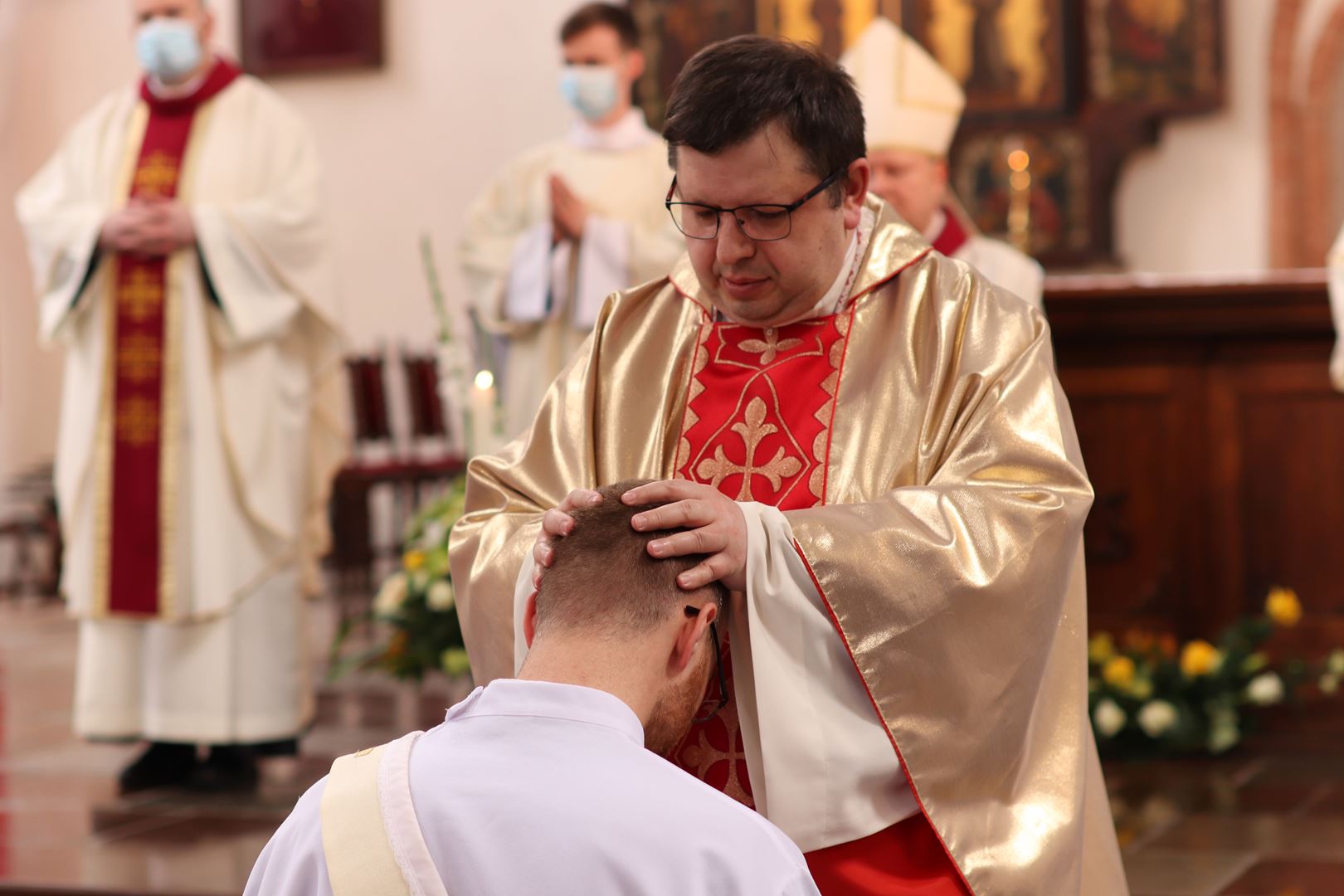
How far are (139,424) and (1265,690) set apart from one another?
3330 mm

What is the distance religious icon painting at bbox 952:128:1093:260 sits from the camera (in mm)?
8930

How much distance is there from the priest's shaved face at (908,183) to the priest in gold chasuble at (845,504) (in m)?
1.66

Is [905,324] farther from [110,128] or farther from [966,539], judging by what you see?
[110,128]

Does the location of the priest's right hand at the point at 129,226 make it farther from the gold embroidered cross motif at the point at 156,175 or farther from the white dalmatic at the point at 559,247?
the white dalmatic at the point at 559,247

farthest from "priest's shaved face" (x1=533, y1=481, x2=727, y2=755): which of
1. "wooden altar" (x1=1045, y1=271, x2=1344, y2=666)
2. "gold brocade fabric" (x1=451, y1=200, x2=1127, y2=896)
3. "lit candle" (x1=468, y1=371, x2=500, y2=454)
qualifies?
"wooden altar" (x1=1045, y1=271, x2=1344, y2=666)

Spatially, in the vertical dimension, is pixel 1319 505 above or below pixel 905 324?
below

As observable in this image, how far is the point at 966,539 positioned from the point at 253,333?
10.7 ft

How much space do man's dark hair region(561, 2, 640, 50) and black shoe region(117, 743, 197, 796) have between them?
2.42 meters

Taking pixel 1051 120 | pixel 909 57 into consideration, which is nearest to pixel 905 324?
pixel 909 57

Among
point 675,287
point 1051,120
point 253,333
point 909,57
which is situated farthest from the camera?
point 1051,120

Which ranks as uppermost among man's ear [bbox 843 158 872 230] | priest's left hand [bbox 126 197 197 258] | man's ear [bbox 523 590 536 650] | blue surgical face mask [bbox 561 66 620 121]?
blue surgical face mask [bbox 561 66 620 121]

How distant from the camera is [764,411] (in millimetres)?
2268

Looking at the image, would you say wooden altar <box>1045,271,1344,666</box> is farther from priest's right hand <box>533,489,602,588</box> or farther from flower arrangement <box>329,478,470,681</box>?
priest's right hand <box>533,489,602,588</box>

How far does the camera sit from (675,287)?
2.42m
